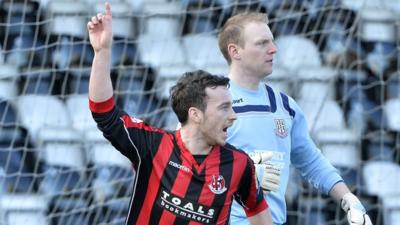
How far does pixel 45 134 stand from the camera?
6.01m

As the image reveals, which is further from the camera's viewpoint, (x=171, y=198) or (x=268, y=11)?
(x=268, y=11)

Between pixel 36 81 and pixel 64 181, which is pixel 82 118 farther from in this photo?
pixel 64 181

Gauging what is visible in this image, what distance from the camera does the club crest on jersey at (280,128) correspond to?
12.8ft

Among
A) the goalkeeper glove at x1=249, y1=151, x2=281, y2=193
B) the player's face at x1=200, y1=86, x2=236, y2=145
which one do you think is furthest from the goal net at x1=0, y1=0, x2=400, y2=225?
the player's face at x1=200, y1=86, x2=236, y2=145

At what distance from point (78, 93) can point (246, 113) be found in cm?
260

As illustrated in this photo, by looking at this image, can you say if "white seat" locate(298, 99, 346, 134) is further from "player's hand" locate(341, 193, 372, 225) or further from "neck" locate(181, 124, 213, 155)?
"neck" locate(181, 124, 213, 155)

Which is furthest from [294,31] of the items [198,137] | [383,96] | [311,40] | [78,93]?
[198,137]

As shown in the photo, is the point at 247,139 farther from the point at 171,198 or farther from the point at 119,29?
the point at 119,29

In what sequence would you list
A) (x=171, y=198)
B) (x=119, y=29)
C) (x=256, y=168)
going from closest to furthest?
(x=171, y=198), (x=256, y=168), (x=119, y=29)

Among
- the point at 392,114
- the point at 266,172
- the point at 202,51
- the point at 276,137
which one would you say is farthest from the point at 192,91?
the point at 392,114

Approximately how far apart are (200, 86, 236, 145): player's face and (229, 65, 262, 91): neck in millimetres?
539

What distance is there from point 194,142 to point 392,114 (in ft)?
12.2

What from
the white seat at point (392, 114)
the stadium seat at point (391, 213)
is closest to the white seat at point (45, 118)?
the stadium seat at point (391, 213)

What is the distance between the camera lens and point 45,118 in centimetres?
616
